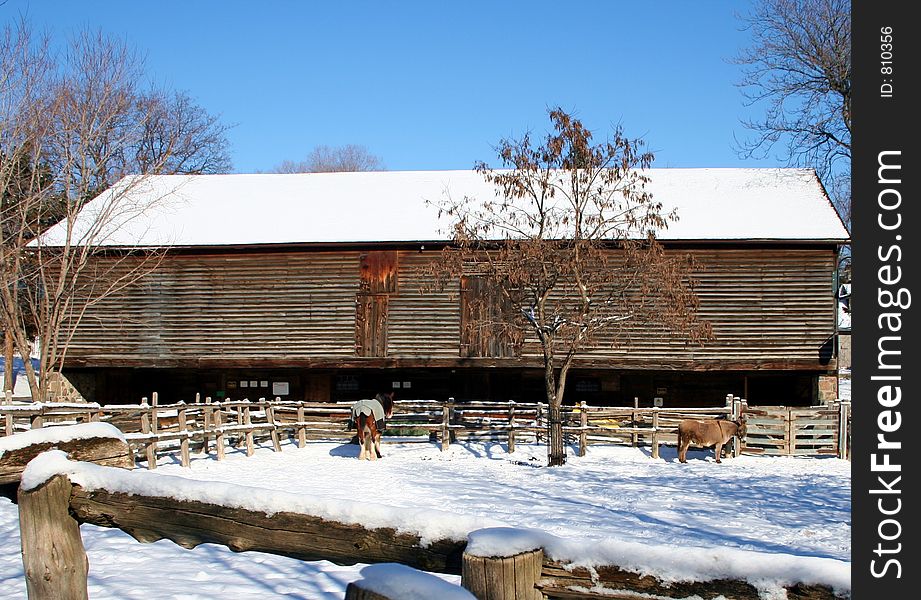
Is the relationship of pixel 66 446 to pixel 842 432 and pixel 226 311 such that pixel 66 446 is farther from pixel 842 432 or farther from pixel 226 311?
pixel 226 311

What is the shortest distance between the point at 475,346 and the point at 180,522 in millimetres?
21064

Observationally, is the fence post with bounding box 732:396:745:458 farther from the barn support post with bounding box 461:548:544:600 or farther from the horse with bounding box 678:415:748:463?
the barn support post with bounding box 461:548:544:600

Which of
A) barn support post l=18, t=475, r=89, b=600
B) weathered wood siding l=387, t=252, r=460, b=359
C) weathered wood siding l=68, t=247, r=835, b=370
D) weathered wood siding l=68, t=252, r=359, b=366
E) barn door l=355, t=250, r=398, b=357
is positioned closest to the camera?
barn support post l=18, t=475, r=89, b=600

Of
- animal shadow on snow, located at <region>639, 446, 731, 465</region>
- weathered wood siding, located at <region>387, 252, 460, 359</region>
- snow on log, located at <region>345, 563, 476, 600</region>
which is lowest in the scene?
animal shadow on snow, located at <region>639, 446, 731, 465</region>

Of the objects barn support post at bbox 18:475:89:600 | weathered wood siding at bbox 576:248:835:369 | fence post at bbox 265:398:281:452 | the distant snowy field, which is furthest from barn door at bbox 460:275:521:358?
barn support post at bbox 18:475:89:600

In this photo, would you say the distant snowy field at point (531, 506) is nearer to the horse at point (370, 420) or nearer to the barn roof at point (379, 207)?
the horse at point (370, 420)

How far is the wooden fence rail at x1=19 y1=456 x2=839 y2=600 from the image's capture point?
9.48ft

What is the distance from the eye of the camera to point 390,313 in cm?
2509

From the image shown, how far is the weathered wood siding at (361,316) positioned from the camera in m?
24.2

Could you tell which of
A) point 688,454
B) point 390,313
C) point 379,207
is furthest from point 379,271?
point 688,454

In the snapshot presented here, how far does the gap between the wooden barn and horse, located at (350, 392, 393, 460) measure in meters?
5.82

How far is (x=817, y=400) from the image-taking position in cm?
2520

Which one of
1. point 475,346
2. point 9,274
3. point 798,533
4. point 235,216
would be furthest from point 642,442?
point 9,274
